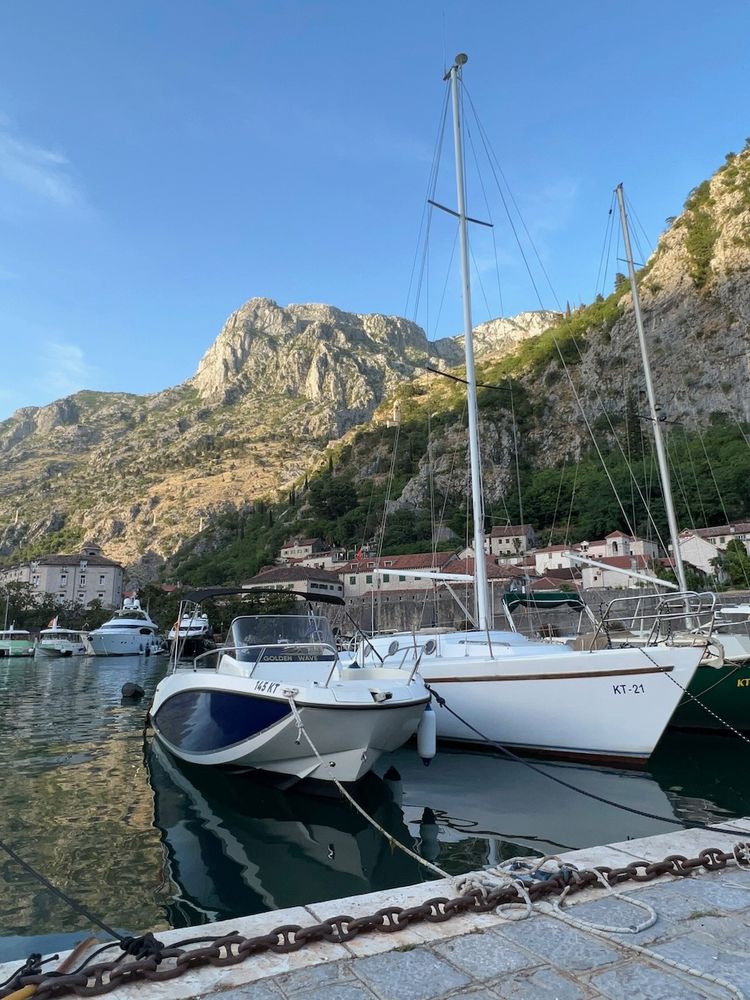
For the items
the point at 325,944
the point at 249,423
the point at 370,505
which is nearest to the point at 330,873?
the point at 325,944

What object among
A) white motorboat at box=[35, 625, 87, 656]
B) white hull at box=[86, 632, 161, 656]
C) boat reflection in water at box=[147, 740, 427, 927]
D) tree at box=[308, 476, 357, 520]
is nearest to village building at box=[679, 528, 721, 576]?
white hull at box=[86, 632, 161, 656]

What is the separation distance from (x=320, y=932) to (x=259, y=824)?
16.9 feet

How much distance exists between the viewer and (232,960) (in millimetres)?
2912

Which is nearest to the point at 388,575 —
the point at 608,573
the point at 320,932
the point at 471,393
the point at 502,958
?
the point at 608,573

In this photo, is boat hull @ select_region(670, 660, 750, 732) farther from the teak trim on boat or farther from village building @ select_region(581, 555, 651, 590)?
village building @ select_region(581, 555, 651, 590)

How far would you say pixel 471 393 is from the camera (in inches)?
632

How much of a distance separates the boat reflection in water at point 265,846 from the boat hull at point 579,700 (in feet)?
8.84

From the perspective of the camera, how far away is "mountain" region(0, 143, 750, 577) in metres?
92.3

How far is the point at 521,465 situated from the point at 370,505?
2562 cm

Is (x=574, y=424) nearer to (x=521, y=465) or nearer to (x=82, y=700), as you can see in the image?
(x=521, y=465)

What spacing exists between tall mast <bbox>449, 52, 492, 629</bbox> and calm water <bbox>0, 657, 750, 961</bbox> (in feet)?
12.6

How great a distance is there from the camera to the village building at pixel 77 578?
340 ft

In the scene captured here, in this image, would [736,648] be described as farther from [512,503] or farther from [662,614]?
[512,503]

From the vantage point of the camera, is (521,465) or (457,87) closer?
(457,87)
